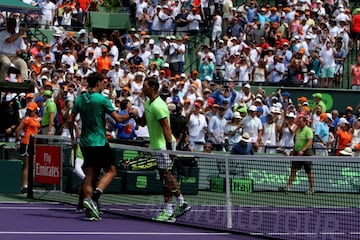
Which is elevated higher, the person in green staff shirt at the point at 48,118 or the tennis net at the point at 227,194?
the person in green staff shirt at the point at 48,118

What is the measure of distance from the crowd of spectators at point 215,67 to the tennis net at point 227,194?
224 centimetres

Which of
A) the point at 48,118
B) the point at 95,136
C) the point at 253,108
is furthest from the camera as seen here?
the point at 253,108

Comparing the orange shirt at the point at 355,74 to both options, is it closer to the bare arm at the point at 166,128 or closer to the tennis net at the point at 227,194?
the tennis net at the point at 227,194

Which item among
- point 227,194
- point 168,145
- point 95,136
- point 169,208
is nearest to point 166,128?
point 168,145

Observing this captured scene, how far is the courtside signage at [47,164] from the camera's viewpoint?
19.6 m

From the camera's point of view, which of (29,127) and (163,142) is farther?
(29,127)

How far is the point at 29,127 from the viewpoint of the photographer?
22.0 meters

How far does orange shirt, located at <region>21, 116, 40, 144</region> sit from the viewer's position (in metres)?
21.8

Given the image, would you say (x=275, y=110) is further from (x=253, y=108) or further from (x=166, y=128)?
(x=166, y=128)

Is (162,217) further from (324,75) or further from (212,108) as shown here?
(324,75)

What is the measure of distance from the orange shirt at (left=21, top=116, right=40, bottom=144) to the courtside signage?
1.70 metres

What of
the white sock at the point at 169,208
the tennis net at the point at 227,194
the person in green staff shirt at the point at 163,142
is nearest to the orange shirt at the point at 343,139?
the tennis net at the point at 227,194

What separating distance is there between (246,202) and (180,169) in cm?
172

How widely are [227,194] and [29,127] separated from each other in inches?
272
